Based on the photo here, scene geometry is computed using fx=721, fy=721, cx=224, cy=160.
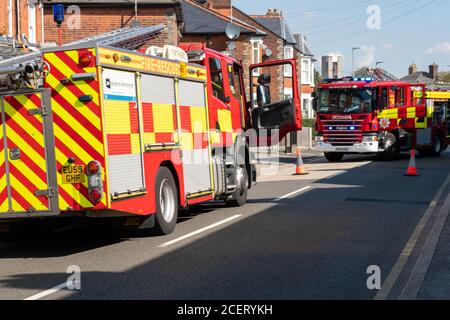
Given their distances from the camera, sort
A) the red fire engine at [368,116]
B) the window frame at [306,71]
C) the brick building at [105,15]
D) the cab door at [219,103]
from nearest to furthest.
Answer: the cab door at [219,103], the red fire engine at [368,116], the brick building at [105,15], the window frame at [306,71]

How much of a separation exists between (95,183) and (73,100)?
1060 mm

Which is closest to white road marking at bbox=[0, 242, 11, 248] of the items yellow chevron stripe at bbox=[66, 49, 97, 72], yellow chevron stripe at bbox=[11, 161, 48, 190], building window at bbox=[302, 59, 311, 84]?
yellow chevron stripe at bbox=[11, 161, 48, 190]

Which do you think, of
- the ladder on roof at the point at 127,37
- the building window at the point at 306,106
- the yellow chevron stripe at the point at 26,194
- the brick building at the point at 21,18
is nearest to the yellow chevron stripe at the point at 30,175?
the yellow chevron stripe at the point at 26,194

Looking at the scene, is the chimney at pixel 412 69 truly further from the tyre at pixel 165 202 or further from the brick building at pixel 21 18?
the tyre at pixel 165 202

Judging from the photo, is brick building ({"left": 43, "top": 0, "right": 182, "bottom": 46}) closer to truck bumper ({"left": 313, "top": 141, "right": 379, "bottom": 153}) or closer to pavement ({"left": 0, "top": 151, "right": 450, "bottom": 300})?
truck bumper ({"left": 313, "top": 141, "right": 379, "bottom": 153})

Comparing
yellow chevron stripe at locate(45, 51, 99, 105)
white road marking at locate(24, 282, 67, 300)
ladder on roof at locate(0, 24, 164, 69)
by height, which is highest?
ladder on roof at locate(0, 24, 164, 69)

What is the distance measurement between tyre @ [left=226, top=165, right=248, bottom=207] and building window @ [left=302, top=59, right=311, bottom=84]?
1958 inches

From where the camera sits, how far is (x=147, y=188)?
9945mm

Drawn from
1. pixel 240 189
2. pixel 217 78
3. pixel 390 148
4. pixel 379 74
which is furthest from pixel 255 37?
pixel 217 78

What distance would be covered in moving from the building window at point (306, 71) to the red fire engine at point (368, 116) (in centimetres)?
3470

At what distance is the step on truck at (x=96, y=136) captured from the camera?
8859mm

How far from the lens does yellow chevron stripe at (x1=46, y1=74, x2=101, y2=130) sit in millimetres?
8859

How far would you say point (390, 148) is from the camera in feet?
89.5
